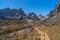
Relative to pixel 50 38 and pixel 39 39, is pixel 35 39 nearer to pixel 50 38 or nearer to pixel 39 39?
pixel 39 39

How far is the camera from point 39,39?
32156mm

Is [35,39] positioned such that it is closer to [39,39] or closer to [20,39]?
[39,39]

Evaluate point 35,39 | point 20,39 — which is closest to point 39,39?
point 35,39

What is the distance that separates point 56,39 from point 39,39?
29.0ft

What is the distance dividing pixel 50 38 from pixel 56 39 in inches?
67.5

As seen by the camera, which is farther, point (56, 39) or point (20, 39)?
point (20, 39)

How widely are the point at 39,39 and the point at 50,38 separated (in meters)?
7.20

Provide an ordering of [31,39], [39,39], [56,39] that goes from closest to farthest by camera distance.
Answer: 1. [56,39]
2. [39,39]
3. [31,39]

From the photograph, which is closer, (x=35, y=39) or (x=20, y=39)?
(x=35, y=39)

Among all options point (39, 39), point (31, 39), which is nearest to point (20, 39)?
point (31, 39)

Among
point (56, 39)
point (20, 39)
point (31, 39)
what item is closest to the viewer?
point (56, 39)

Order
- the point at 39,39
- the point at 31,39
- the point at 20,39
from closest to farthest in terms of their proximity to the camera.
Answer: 1. the point at 39,39
2. the point at 31,39
3. the point at 20,39

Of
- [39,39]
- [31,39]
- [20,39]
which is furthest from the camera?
[20,39]

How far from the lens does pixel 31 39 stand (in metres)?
35.3
